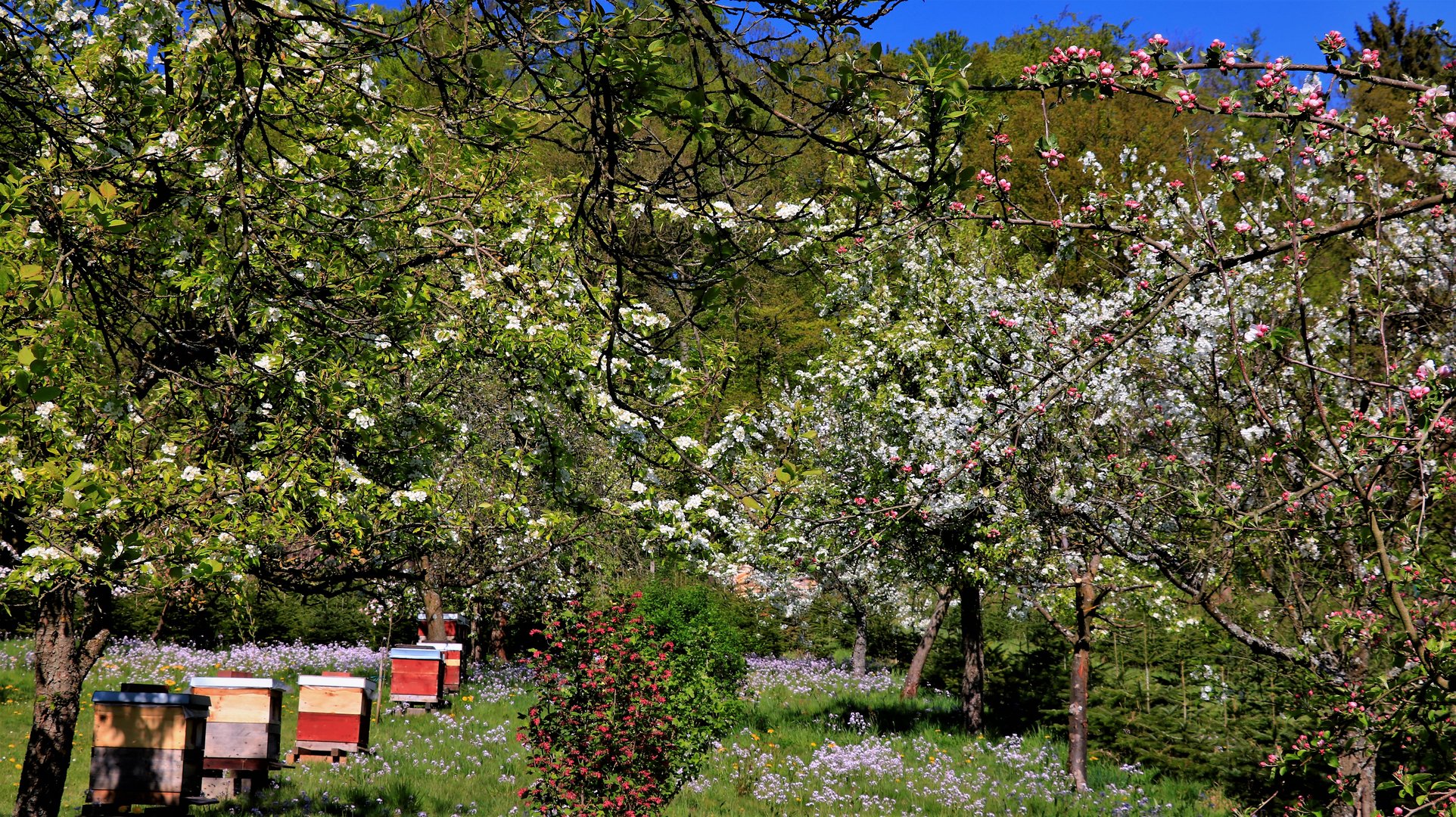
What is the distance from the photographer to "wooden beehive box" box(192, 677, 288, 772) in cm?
941

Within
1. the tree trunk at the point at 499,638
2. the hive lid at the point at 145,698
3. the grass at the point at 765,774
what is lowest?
the grass at the point at 765,774

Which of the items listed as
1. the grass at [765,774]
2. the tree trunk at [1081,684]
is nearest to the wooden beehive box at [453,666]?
the grass at [765,774]

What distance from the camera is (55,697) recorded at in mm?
7094

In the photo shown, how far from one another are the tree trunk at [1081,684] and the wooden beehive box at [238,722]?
8989 millimetres

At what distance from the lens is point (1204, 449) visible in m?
10.1

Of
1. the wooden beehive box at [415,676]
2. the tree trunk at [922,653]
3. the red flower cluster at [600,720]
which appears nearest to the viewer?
the red flower cluster at [600,720]

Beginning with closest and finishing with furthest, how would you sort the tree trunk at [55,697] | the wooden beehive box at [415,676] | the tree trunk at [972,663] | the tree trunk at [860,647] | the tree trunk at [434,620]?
1. the tree trunk at [55,697]
2. the wooden beehive box at [415,676]
3. the tree trunk at [972,663]
4. the tree trunk at [434,620]
5. the tree trunk at [860,647]

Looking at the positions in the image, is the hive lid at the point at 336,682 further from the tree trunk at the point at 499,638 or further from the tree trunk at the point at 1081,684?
the tree trunk at the point at 499,638

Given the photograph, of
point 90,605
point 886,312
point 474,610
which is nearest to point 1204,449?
point 886,312

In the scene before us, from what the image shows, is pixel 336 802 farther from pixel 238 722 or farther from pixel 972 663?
pixel 972 663

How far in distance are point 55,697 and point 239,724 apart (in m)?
2.56

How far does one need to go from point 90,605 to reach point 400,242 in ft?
10.8

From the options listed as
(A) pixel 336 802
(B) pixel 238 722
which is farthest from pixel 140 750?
(A) pixel 336 802

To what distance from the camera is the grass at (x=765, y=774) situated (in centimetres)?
995
